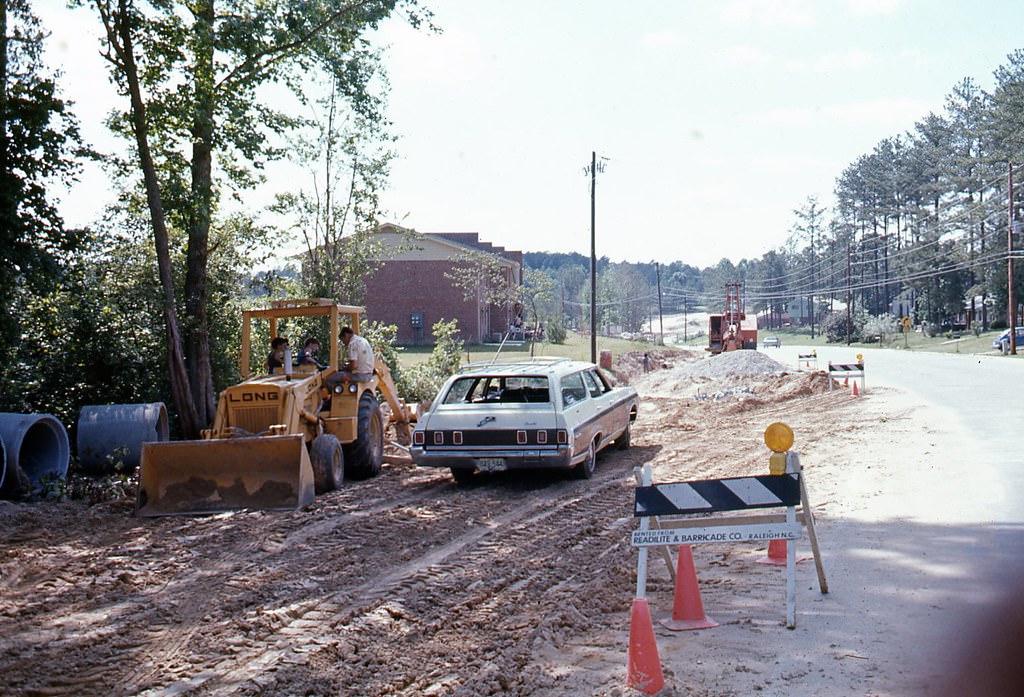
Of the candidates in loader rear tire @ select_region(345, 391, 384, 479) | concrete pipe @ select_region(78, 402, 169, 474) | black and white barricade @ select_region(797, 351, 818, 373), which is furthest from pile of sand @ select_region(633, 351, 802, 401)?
concrete pipe @ select_region(78, 402, 169, 474)

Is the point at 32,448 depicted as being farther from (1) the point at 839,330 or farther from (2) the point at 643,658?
(1) the point at 839,330

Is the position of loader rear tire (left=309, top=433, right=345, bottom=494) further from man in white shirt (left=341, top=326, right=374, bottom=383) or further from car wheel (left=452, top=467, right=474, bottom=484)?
car wheel (left=452, top=467, right=474, bottom=484)

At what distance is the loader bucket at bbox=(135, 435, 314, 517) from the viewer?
10.3 meters

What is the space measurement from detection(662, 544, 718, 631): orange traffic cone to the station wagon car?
17.0ft

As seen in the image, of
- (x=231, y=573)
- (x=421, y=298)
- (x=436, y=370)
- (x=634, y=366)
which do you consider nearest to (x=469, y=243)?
(x=421, y=298)

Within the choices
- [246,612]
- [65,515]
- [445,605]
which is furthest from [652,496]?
[65,515]

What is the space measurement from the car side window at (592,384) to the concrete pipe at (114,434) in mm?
6144

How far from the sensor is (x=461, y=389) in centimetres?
1241

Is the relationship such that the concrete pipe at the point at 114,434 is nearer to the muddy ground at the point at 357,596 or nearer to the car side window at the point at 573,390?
the muddy ground at the point at 357,596

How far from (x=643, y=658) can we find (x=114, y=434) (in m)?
10.4

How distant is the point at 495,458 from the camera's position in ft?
37.3

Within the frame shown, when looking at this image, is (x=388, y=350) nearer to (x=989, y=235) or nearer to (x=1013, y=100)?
(x=1013, y=100)

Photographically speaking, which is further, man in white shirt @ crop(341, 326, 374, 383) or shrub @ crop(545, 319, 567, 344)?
shrub @ crop(545, 319, 567, 344)

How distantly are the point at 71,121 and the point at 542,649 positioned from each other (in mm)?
11348
